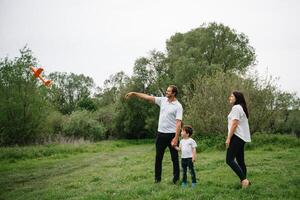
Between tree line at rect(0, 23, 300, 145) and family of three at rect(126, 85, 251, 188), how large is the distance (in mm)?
14453

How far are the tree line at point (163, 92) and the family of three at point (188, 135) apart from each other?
14453mm

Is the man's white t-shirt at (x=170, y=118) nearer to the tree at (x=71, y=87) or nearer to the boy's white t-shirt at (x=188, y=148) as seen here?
the boy's white t-shirt at (x=188, y=148)

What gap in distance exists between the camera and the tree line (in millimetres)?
23062

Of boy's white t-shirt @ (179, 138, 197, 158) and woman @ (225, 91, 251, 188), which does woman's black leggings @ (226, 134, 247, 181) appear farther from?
boy's white t-shirt @ (179, 138, 197, 158)

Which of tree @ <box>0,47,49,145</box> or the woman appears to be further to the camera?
tree @ <box>0,47,49,145</box>

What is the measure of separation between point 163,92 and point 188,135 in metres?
37.3

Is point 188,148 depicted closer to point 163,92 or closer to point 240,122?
point 240,122

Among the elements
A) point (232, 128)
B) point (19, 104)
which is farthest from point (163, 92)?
point (232, 128)

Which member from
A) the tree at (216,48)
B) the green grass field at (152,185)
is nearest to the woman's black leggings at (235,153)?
the green grass field at (152,185)

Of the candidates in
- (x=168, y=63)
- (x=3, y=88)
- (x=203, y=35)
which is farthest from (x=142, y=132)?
(x=3, y=88)

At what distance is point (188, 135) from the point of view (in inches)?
336

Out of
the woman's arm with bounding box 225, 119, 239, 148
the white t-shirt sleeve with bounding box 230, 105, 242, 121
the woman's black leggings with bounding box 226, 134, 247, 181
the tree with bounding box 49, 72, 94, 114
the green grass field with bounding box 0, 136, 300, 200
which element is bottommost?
the green grass field with bounding box 0, 136, 300, 200

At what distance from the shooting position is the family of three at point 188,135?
7.55 m

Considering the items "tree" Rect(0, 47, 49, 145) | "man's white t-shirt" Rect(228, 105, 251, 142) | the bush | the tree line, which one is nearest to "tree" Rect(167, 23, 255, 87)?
the tree line
